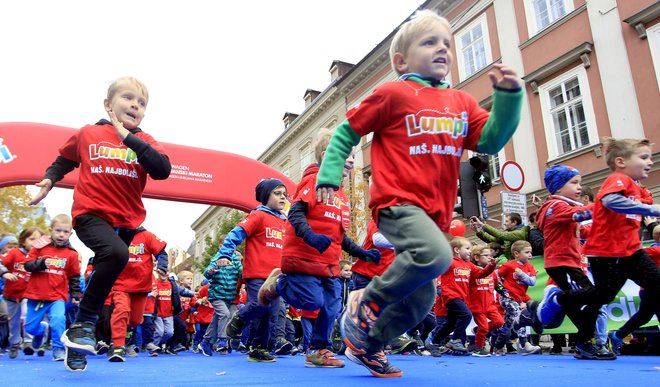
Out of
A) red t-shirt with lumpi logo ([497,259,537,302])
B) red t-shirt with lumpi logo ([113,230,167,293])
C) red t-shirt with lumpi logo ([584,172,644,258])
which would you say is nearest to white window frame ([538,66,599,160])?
red t-shirt with lumpi logo ([497,259,537,302])

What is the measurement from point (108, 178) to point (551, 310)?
3.97 meters

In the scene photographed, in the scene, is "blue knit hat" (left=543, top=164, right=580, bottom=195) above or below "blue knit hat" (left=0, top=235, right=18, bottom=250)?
below

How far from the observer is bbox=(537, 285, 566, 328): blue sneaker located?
189 inches

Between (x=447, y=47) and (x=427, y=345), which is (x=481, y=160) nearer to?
(x=427, y=345)

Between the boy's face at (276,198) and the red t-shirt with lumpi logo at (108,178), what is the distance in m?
1.97

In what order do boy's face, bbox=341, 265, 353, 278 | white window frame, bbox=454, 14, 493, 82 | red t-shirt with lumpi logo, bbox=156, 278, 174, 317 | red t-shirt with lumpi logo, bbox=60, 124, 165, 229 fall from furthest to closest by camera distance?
white window frame, bbox=454, 14, 493, 82, boy's face, bbox=341, 265, 353, 278, red t-shirt with lumpi logo, bbox=156, 278, 174, 317, red t-shirt with lumpi logo, bbox=60, 124, 165, 229

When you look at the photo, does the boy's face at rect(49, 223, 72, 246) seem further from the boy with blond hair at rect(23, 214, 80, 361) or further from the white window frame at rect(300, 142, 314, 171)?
the white window frame at rect(300, 142, 314, 171)

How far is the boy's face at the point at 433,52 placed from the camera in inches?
104

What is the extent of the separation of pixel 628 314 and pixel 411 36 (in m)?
5.33

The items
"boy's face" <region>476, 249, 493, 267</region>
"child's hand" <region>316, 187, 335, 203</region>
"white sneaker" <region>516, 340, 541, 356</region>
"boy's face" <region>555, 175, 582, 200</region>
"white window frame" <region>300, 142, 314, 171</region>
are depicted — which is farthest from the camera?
"white window frame" <region>300, 142, 314, 171</region>

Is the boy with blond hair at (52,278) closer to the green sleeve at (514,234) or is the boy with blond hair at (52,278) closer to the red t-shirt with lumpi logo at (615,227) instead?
the red t-shirt with lumpi logo at (615,227)

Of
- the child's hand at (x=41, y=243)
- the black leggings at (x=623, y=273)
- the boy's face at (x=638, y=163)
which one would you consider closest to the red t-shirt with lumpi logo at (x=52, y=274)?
the child's hand at (x=41, y=243)

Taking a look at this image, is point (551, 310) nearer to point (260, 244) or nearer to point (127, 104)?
point (260, 244)

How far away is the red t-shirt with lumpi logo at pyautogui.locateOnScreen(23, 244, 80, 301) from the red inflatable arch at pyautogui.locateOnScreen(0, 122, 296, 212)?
5.28 m
